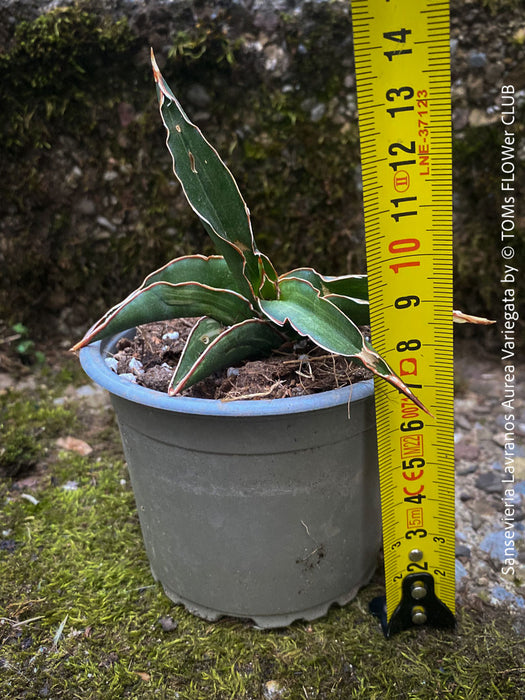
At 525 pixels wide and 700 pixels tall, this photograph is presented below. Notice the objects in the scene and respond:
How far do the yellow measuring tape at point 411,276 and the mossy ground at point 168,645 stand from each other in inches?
3.3

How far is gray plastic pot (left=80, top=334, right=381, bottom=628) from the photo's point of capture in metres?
1.20

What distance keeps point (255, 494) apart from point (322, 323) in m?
0.38

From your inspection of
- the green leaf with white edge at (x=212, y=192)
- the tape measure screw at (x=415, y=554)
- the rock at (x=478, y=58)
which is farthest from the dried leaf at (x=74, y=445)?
the rock at (x=478, y=58)

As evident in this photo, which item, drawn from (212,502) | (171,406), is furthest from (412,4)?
(212,502)

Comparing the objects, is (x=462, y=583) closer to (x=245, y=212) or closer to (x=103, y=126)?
(x=245, y=212)

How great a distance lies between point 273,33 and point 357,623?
1.87 metres

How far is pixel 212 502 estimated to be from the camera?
129 centimetres

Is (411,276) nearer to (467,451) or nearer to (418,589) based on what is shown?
(418,589)

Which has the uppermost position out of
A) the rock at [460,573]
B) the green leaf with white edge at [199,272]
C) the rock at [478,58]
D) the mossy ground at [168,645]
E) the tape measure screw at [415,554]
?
the rock at [478,58]

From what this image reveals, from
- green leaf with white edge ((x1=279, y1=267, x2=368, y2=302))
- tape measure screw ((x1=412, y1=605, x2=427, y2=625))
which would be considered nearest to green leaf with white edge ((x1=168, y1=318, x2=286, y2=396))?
green leaf with white edge ((x1=279, y1=267, x2=368, y2=302))

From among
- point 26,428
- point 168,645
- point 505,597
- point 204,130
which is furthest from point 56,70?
point 505,597

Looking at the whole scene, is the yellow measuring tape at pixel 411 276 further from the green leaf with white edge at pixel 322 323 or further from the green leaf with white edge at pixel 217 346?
the green leaf with white edge at pixel 217 346

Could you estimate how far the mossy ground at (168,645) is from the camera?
1.29m

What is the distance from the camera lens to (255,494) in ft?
4.14
